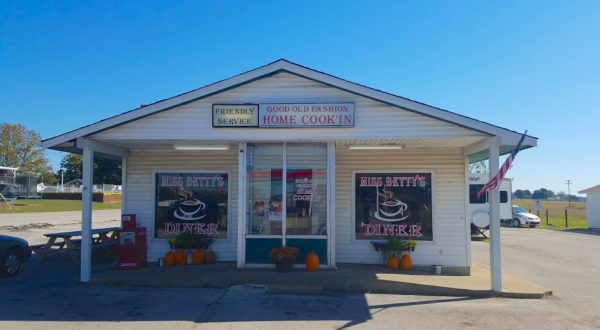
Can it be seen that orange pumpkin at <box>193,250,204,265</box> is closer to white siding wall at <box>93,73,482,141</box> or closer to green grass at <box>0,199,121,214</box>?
white siding wall at <box>93,73,482,141</box>

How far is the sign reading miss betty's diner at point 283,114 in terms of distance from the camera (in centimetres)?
946

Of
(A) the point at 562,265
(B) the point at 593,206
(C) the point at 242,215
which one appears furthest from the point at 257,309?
(B) the point at 593,206

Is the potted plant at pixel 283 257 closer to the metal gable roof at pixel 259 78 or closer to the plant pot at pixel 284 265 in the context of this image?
the plant pot at pixel 284 265

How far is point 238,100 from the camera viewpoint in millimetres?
9727

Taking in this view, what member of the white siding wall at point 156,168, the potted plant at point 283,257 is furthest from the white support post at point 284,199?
the white siding wall at point 156,168

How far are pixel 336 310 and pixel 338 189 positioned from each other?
464 centimetres

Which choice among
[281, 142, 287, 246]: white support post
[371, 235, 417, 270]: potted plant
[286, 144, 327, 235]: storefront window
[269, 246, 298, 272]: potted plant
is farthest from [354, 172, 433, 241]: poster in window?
[269, 246, 298, 272]: potted plant

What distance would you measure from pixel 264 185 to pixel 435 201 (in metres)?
4.48

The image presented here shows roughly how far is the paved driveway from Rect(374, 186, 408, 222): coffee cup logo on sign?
3257 millimetres

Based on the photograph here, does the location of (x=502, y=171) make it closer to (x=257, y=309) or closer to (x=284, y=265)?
(x=284, y=265)

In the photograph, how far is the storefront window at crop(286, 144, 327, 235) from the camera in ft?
33.8

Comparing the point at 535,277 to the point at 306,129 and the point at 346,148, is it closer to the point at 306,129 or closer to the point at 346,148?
the point at 346,148

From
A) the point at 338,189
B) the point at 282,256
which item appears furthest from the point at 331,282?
the point at 338,189

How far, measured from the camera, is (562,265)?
13.1 m
